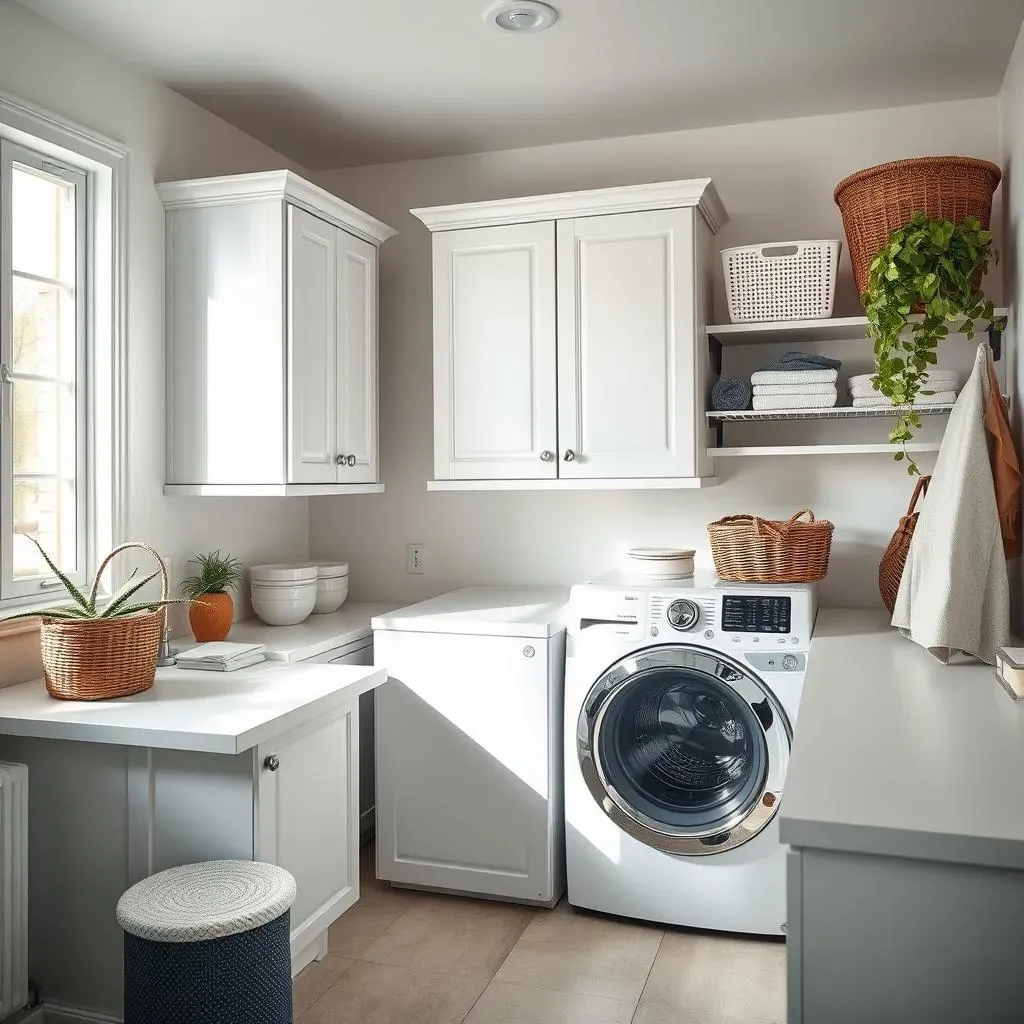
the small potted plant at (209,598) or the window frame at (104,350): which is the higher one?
the window frame at (104,350)

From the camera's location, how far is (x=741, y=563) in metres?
2.80

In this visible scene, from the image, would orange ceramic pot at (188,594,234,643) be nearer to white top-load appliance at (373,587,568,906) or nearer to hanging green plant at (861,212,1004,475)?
white top-load appliance at (373,587,568,906)

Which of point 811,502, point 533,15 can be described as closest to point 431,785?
point 811,502

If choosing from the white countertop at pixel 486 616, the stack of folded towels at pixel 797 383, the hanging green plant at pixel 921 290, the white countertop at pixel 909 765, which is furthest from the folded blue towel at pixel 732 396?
the white countertop at pixel 909 765

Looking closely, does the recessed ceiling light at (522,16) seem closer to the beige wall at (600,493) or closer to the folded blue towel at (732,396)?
the beige wall at (600,493)

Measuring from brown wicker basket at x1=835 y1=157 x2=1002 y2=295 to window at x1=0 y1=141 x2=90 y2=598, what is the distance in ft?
7.00

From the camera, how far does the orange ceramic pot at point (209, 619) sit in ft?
9.36

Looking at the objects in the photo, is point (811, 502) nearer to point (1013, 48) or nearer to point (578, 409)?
point (578, 409)

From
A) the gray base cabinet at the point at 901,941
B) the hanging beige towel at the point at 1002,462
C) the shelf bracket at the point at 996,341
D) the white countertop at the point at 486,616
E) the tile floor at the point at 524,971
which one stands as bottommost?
the tile floor at the point at 524,971

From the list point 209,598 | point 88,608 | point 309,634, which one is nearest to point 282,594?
point 309,634

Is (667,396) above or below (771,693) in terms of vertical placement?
above

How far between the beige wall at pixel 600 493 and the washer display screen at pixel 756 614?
1.99 feet

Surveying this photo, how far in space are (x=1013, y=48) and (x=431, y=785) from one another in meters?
2.59

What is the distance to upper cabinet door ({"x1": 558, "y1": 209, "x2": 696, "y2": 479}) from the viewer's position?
9.49ft
